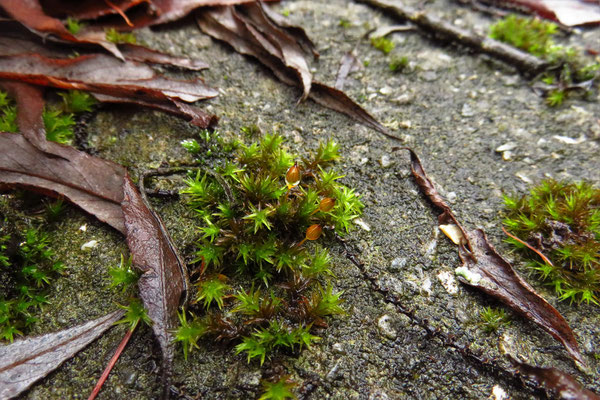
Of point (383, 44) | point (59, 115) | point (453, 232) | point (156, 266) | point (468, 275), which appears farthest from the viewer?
point (383, 44)

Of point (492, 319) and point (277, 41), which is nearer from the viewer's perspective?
point (492, 319)

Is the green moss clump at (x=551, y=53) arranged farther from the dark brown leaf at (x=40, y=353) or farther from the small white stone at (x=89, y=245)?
the dark brown leaf at (x=40, y=353)

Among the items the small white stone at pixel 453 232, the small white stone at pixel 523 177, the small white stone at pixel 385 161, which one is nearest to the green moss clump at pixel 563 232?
the small white stone at pixel 523 177

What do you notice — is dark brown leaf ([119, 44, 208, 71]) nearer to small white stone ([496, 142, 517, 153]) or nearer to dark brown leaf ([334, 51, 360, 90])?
dark brown leaf ([334, 51, 360, 90])

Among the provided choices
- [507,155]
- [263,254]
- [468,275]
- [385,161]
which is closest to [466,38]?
[507,155]

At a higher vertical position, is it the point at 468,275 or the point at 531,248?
the point at 531,248

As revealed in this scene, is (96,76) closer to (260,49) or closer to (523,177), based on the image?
(260,49)
